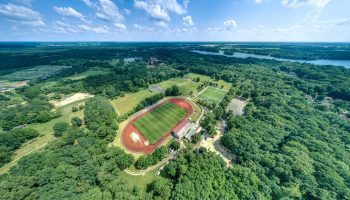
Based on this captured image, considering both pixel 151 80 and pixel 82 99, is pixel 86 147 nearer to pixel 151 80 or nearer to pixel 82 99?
pixel 82 99

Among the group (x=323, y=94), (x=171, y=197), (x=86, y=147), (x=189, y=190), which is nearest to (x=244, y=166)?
(x=189, y=190)

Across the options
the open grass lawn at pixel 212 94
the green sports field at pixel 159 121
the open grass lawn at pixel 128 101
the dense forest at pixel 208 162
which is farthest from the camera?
the open grass lawn at pixel 212 94

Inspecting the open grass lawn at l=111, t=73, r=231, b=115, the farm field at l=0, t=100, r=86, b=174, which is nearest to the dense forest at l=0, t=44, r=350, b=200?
the farm field at l=0, t=100, r=86, b=174

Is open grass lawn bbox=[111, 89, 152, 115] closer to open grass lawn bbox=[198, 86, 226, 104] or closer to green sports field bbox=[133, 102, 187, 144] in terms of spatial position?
green sports field bbox=[133, 102, 187, 144]

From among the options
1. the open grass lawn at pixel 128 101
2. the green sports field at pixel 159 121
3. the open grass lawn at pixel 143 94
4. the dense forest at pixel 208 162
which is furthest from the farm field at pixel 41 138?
the green sports field at pixel 159 121

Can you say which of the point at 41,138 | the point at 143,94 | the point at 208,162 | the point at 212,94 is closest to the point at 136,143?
the point at 208,162

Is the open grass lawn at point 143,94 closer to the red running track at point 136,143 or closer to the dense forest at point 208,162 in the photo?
the dense forest at point 208,162

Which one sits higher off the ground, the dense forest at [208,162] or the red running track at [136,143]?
the dense forest at [208,162]
